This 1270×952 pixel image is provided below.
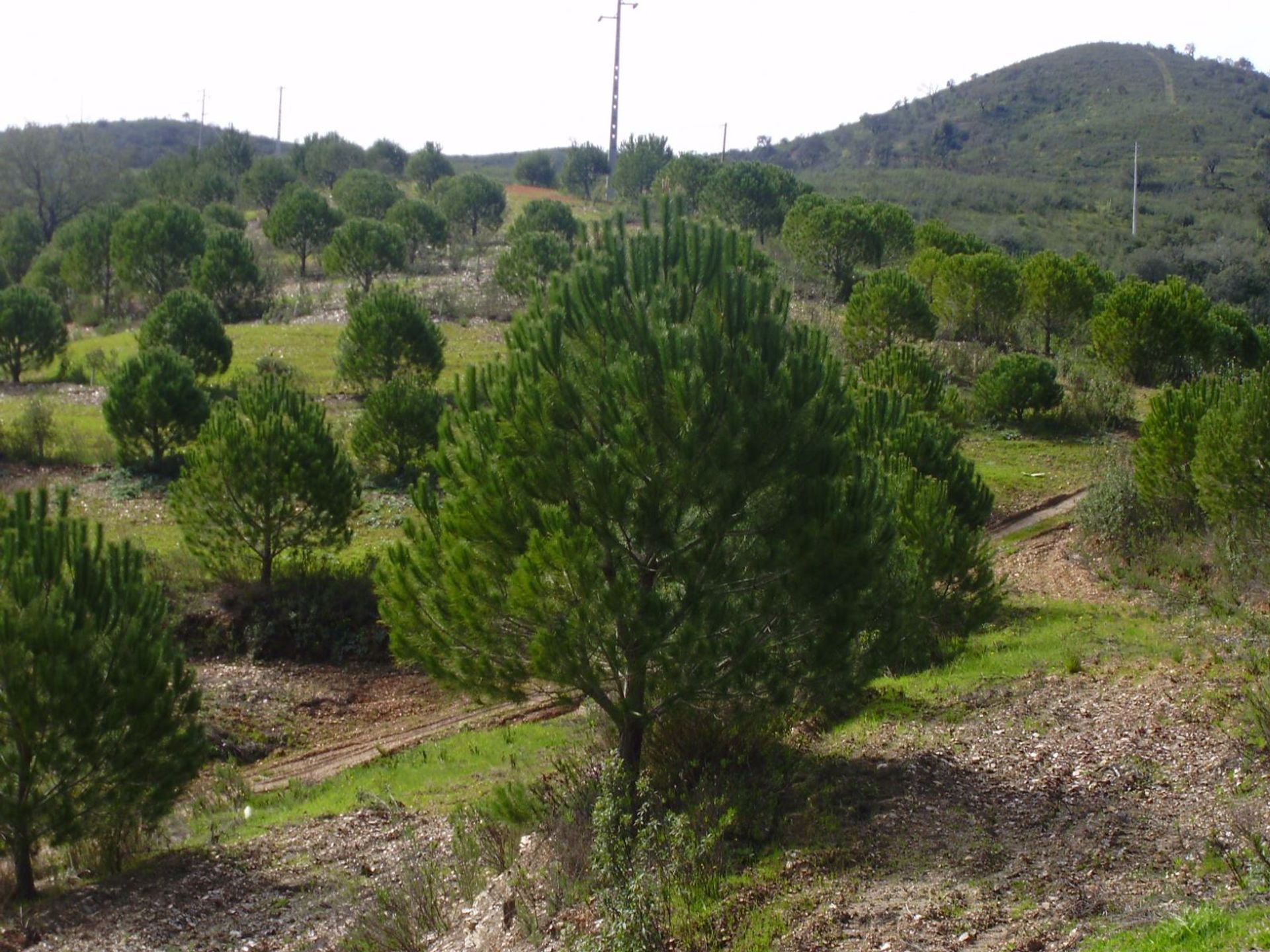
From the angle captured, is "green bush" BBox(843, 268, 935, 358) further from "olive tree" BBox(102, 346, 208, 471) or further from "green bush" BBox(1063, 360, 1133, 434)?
"olive tree" BBox(102, 346, 208, 471)

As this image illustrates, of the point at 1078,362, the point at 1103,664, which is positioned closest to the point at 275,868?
the point at 1103,664

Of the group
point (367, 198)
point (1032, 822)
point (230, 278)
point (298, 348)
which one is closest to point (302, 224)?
point (367, 198)

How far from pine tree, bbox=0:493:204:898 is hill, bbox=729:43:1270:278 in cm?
6556

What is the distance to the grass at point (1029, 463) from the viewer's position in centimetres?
2803

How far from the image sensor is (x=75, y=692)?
10539mm

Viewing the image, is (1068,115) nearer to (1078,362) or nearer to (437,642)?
(1078,362)

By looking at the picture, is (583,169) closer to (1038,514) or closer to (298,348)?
(298,348)

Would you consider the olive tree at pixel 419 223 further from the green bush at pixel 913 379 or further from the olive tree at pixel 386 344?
the green bush at pixel 913 379

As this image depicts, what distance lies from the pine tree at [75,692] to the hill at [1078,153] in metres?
65.6

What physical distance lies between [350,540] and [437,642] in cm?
1379

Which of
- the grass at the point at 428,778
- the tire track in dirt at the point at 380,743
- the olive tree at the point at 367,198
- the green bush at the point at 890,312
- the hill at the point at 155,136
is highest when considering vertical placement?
Result: the hill at the point at 155,136

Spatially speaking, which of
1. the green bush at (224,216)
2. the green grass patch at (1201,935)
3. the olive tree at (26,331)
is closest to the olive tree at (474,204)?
the green bush at (224,216)

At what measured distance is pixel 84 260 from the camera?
176 ft

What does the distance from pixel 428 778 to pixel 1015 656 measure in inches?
304
